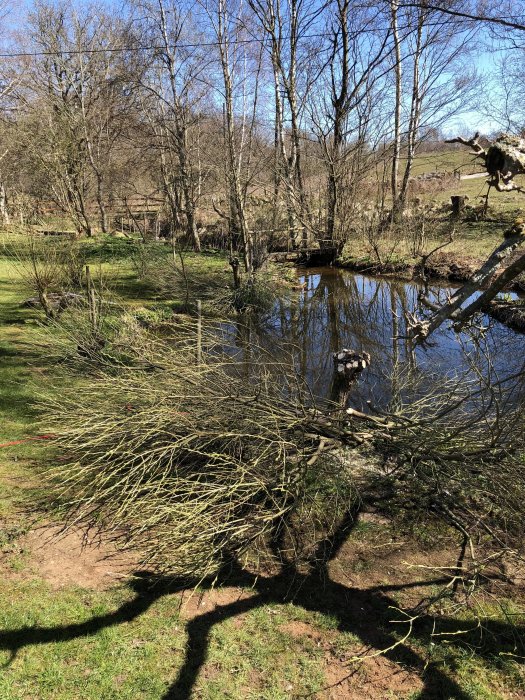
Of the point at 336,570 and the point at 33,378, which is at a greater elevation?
the point at 33,378

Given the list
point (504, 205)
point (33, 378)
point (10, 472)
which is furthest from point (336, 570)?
point (504, 205)

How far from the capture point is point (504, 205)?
20.6 m

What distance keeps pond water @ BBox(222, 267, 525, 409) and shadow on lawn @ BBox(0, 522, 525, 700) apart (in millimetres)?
2126

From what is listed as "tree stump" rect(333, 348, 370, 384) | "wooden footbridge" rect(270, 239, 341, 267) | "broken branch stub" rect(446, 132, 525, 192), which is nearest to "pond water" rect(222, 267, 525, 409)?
"tree stump" rect(333, 348, 370, 384)

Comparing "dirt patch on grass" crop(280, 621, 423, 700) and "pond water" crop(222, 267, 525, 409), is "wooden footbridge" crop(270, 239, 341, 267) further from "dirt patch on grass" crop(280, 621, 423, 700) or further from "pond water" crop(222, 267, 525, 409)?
"dirt patch on grass" crop(280, 621, 423, 700)

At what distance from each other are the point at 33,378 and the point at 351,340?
6.51 meters

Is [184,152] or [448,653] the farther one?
[184,152]

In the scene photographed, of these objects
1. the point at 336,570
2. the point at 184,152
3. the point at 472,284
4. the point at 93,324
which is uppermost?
the point at 184,152

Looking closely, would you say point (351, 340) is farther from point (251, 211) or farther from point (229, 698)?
point (229, 698)

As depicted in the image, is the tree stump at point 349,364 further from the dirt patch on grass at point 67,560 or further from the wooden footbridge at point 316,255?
the wooden footbridge at point 316,255

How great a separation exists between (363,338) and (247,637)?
27.2ft

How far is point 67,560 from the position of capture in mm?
3938

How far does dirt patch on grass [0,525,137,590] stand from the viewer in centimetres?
374

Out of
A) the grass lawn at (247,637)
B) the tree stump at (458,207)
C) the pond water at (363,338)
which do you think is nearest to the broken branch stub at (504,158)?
the tree stump at (458,207)
